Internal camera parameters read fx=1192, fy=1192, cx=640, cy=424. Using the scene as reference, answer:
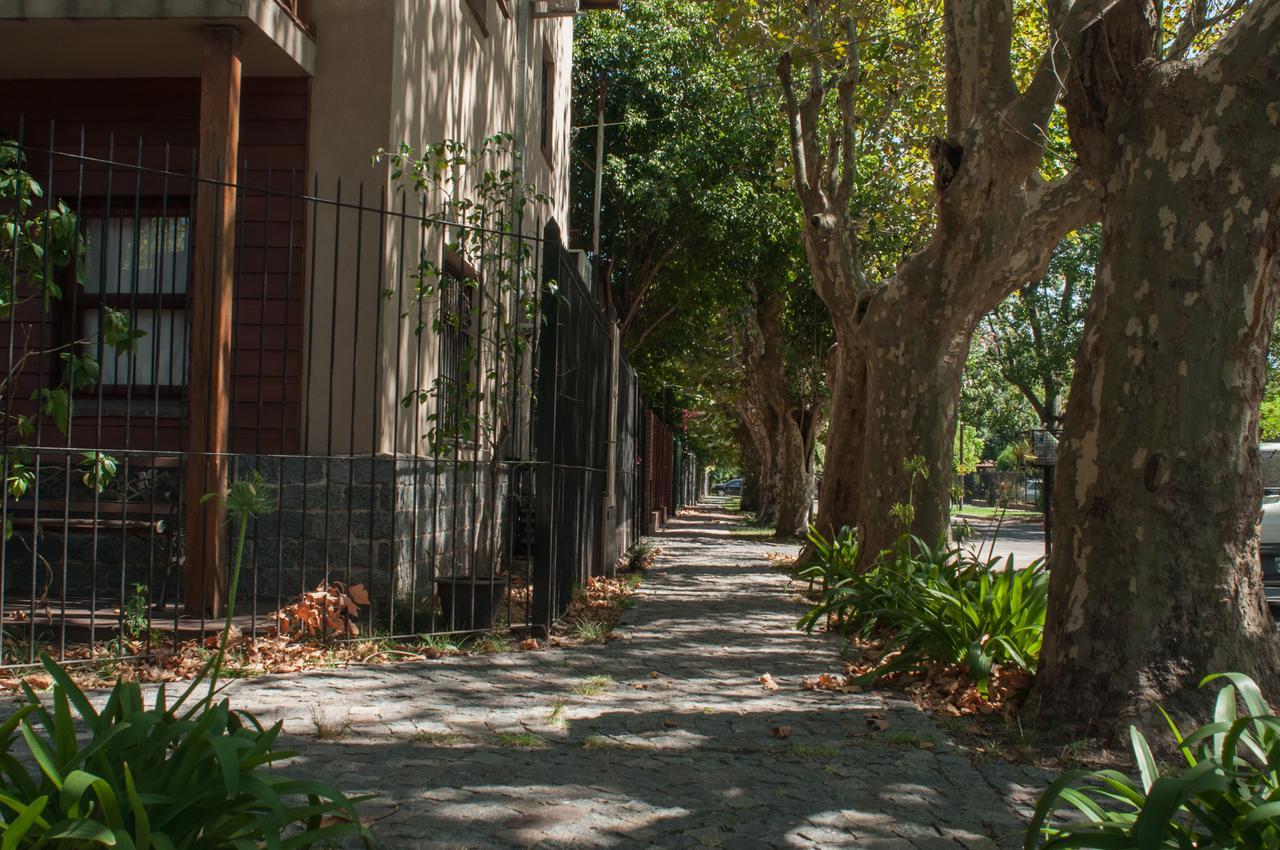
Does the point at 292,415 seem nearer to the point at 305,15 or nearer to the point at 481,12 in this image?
the point at 305,15

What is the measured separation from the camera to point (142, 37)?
826cm

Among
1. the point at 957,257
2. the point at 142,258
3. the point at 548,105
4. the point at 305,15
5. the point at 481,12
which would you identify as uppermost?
the point at 548,105

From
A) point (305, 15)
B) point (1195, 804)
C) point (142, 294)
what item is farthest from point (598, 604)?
point (1195, 804)

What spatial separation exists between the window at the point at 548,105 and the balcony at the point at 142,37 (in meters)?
6.84

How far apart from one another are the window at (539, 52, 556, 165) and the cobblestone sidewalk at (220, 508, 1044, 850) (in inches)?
376

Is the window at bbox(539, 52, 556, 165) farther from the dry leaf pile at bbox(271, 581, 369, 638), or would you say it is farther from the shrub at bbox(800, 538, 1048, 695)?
the dry leaf pile at bbox(271, 581, 369, 638)

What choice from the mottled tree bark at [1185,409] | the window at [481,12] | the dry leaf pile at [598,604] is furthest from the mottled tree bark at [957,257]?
the window at [481,12]

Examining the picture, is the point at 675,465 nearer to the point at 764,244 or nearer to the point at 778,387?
the point at 778,387

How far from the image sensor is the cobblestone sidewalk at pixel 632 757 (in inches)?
157

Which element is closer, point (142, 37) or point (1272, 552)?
point (142, 37)

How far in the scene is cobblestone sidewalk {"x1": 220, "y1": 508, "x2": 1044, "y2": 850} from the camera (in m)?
4.00

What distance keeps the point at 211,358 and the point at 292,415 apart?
1412mm

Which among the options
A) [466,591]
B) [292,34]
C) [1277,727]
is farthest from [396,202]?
[1277,727]

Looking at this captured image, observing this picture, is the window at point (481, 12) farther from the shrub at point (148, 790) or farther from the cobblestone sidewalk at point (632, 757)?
the shrub at point (148, 790)
